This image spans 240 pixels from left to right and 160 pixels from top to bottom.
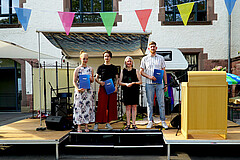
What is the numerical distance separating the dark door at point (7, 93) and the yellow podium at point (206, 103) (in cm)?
879

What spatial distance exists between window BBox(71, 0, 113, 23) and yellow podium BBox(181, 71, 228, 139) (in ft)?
21.4

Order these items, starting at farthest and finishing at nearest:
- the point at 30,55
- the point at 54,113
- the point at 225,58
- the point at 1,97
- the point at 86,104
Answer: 1. the point at 1,97
2. the point at 225,58
3. the point at 30,55
4. the point at 54,113
5. the point at 86,104

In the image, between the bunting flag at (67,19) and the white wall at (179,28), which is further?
the white wall at (179,28)

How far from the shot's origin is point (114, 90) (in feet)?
12.7

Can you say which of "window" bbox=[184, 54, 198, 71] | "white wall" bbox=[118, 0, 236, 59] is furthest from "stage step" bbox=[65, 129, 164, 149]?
"window" bbox=[184, 54, 198, 71]

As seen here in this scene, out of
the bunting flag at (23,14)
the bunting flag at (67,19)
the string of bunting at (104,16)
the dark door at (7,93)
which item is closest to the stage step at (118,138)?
the string of bunting at (104,16)

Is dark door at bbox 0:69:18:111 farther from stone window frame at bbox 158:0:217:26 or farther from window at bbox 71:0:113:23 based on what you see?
stone window frame at bbox 158:0:217:26

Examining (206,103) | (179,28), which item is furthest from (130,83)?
(179,28)

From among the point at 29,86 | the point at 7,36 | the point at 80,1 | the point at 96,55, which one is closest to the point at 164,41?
the point at 96,55

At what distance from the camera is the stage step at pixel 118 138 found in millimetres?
3621

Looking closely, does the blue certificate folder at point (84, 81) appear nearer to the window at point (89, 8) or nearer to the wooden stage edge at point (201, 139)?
the wooden stage edge at point (201, 139)

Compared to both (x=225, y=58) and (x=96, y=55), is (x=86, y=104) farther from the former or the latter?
(x=225, y=58)

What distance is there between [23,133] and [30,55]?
2902mm

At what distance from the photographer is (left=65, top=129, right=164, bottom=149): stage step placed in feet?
11.9
